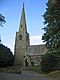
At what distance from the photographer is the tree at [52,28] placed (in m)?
30.0

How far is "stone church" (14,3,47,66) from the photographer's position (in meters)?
79.5

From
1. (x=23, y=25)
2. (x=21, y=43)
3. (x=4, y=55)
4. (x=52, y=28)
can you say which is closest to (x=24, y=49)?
(x=21, y=43)

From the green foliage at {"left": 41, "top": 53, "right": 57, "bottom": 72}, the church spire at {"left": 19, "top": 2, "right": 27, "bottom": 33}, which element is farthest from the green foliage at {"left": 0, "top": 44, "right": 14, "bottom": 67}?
the green foliage at {"left": 41, "top": 53, "right": 57, "bottom": 72}

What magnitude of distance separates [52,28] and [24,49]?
55.0 meters

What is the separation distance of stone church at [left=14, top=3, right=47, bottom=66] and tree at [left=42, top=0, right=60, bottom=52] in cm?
4529

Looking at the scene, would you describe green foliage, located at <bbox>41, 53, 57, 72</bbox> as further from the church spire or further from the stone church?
the church spire

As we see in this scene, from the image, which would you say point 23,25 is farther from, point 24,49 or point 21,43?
point 24,49

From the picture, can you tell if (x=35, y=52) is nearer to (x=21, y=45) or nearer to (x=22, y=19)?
(x=21, y=45)

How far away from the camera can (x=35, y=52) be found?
267 feet

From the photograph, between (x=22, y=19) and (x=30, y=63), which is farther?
(x=22, y=19)

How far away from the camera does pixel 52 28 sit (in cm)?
3134

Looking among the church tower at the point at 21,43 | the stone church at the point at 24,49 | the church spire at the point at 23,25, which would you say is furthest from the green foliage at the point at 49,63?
the church spire at the point at 23,25

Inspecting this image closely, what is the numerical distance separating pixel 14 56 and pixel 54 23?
178 ft

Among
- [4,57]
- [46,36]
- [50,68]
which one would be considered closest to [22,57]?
[4,57]
